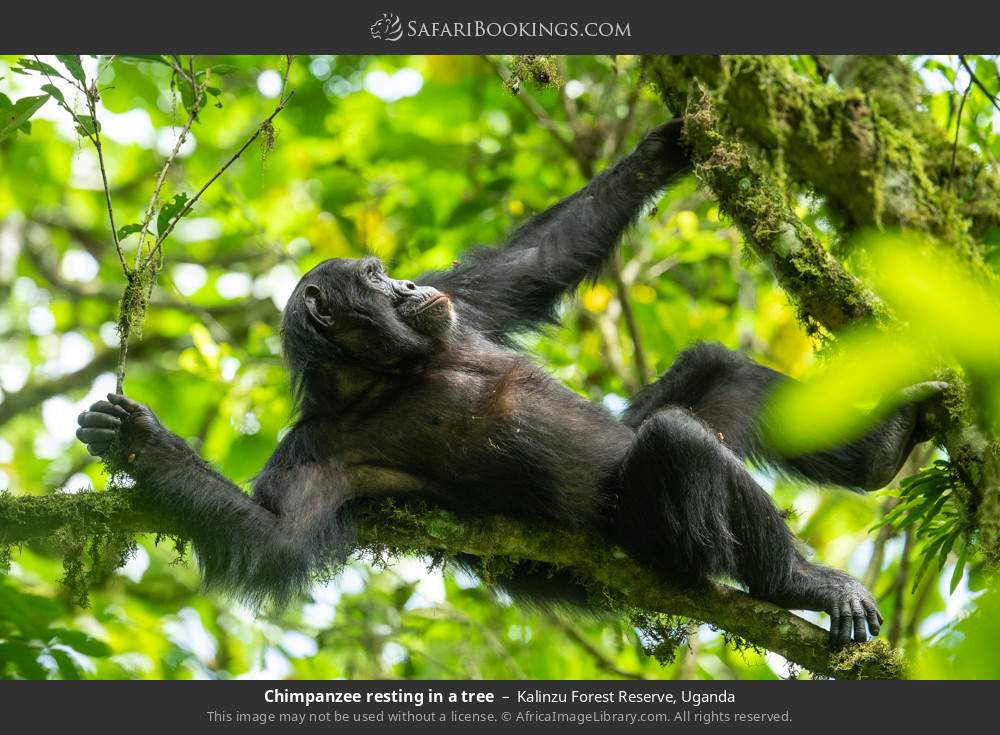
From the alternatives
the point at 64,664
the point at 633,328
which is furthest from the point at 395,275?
the point at 64,664

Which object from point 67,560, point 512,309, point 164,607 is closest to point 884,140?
point 512,309

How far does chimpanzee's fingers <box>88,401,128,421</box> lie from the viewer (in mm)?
5449

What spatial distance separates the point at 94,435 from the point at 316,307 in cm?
177

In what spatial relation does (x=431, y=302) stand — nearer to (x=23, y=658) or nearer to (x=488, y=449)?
(x=488, y=449)

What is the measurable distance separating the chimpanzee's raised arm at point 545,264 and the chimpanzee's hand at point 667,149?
1.06 feet

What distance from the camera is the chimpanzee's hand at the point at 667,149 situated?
6.54 m

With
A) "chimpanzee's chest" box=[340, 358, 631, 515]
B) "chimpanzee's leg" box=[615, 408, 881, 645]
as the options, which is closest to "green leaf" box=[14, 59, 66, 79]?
"chimpanzee's chest" box=[340, 358, 631, 515]

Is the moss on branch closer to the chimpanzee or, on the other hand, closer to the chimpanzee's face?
the chimpanzee

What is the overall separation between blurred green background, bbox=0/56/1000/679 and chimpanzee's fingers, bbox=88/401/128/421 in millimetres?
2994

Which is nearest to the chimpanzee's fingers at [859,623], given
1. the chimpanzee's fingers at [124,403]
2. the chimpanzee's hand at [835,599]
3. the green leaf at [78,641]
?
the chimpanzee's hand at [835,599]

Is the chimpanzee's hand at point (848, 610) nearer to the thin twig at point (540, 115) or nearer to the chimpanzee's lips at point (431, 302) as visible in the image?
the chimpanzee's lips at point (431, 302)

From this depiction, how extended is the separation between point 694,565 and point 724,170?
2.33 m

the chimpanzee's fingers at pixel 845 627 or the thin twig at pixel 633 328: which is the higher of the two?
the thin twig at pixel 633 328

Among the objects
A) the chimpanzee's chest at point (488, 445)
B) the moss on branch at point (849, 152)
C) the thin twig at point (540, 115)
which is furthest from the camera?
the thin twig at point (540, 115)
